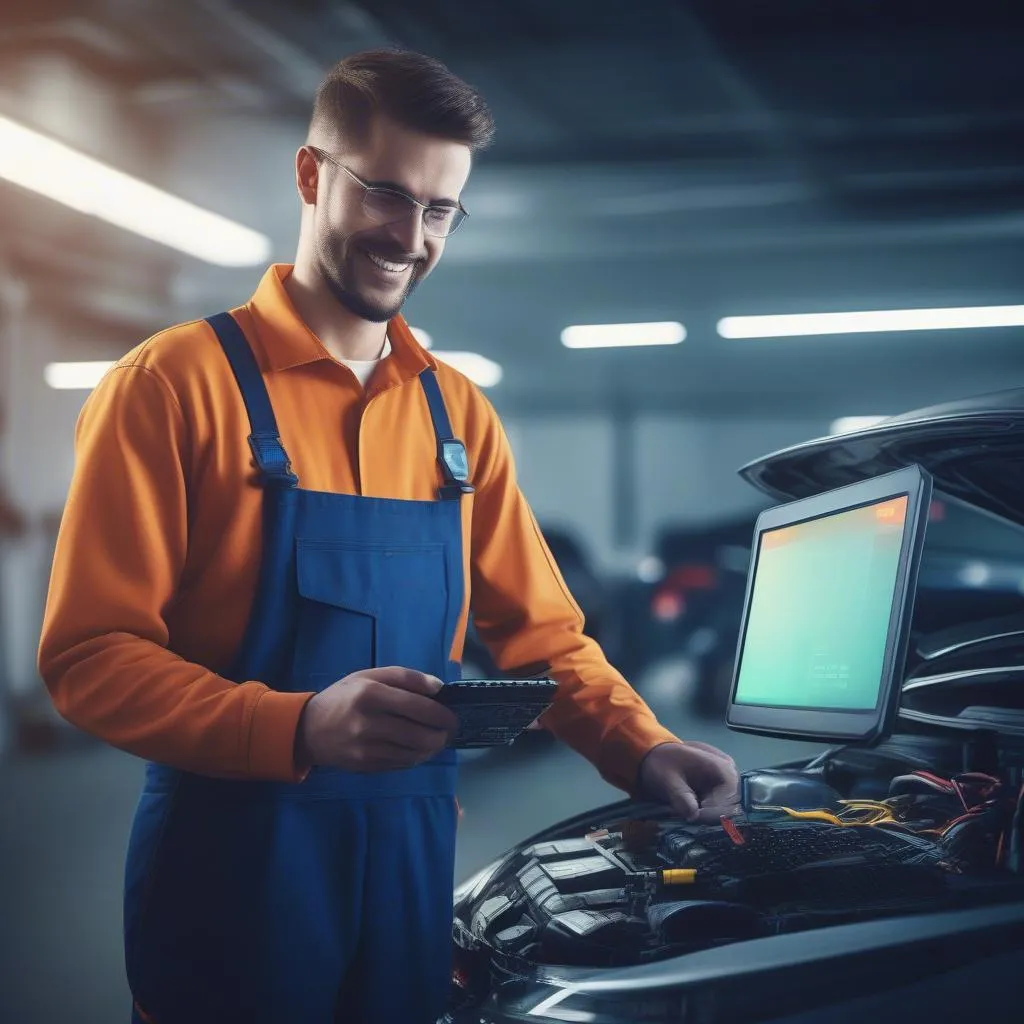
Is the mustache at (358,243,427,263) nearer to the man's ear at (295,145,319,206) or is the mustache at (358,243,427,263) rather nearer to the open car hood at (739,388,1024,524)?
the man's ear at (295,145,319,206)

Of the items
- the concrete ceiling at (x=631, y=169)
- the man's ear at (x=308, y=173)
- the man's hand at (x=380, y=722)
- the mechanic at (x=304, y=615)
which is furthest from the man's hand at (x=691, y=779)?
the concrete ceiling at (x=631, y=169)

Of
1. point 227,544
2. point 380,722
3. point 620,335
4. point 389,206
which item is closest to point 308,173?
point 389,206

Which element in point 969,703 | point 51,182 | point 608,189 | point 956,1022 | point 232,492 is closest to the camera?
point 956,1022

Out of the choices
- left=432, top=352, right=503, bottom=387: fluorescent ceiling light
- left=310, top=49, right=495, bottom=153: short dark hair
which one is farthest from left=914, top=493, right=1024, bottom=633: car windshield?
left=432, top=352, right=503, bottom=387: fluorescent ceiling light

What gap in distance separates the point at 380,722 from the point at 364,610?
0.26 meters

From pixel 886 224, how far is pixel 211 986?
539 cm

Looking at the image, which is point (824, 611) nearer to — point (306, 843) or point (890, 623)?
point (890, 623)

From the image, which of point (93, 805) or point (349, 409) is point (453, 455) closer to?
point (349, 409)

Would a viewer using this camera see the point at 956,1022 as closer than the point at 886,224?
Yes

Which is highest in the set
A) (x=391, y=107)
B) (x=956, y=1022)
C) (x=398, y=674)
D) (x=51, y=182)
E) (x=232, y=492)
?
(x=51, y=182)

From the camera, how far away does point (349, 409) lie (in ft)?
4.31

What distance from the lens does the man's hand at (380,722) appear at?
0.95 meters

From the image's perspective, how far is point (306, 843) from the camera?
1.17 meters

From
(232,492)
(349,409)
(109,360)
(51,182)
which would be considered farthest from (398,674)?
(109,360)
